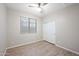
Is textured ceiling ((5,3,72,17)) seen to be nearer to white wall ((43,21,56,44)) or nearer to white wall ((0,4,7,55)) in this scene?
white wall ((0,4,7,55))

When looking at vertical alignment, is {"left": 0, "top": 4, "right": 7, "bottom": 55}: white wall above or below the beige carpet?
above

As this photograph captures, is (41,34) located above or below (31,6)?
below

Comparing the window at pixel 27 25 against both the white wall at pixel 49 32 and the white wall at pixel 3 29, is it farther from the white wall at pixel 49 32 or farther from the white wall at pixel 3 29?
the white wall at pixel 3 29

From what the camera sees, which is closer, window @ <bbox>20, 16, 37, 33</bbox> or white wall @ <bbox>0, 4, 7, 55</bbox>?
white wall @ <bbox>0, 4, 7, 55</bbox>

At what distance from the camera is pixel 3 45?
1617mm

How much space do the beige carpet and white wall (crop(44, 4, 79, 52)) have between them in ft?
0.43

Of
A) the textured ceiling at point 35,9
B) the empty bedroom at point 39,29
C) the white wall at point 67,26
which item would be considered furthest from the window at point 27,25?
the white wall at point 67,26

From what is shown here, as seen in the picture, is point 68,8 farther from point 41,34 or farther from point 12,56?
point 12,56

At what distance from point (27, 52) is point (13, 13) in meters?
0.80

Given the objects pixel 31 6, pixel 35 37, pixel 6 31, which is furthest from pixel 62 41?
pixel 6 31

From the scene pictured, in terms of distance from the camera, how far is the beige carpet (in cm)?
164

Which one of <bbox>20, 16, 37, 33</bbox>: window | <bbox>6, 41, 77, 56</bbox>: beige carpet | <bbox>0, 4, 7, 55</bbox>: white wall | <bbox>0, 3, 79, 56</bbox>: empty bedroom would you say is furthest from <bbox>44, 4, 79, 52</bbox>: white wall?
<bbox>0, 4, 7, 55</bbox>: white wall

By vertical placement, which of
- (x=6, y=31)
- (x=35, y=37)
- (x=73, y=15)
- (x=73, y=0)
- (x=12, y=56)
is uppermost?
(x=73, y=0)

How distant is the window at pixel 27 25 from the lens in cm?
172
